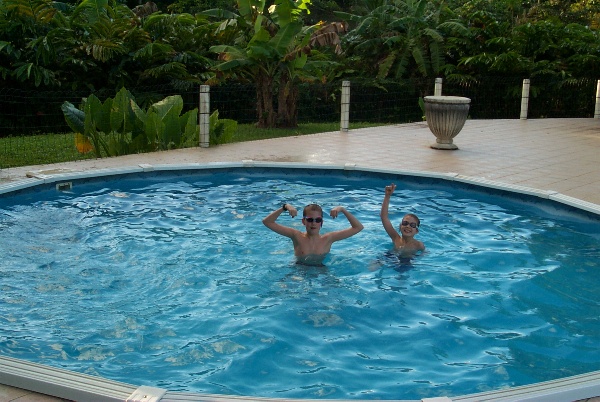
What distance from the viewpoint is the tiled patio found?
1177 cm

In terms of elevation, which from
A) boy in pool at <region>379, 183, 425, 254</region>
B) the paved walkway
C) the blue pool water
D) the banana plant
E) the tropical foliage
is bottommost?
the blue pool water

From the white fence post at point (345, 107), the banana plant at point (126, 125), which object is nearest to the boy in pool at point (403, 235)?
the banana plant at point (126, 125)

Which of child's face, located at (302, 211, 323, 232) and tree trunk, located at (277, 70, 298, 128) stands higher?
tree trunk, located at (277, 70, 298, 128)

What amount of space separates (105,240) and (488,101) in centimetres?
1720

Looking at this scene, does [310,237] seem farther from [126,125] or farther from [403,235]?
[126,125]

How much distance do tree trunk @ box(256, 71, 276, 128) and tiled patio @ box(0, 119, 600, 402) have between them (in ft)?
7.01

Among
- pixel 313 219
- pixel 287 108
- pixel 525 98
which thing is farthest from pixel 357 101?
pixel 313 219

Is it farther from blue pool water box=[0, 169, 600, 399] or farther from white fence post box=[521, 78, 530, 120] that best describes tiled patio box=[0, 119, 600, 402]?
white fence post box=[521, 78, 530, 120]

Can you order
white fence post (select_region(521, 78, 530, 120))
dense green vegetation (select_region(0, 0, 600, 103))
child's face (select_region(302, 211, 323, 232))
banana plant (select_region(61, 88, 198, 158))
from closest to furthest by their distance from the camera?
child's face (select_region(302, 211, 323, 232)) < banana plant (select_region(61, 88, 198, 158)) < dense green vegetation (select_region(0, 0, 600, 103)) < white fence post (select_region(521, 78, 530, 120))

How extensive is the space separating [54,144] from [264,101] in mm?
5426

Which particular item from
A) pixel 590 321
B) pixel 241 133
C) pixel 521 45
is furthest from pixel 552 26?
pixel 590 321

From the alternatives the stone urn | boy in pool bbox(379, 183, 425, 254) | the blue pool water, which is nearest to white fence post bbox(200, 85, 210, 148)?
the blue pool water

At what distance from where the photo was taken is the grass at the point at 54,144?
518 inches

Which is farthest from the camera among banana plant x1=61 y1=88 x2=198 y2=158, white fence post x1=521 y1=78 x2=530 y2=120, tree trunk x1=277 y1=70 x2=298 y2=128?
white fence post x1=521 y1=78 x2=530 y2=120
